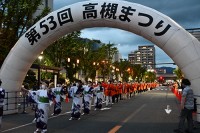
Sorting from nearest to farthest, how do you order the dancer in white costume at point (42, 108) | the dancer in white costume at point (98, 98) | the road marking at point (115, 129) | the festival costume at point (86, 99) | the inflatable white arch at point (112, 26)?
the dancer in white costume at point (42, 108) → the road marking at point (115, 129) → the inflatable white arch at point (112, 26) → the festival costume at point (86, 99) → the dancer in white costume at point (98, 98)

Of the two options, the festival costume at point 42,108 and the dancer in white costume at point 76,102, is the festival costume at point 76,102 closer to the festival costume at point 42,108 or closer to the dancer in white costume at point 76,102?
the dancer in white costume at point 76,102

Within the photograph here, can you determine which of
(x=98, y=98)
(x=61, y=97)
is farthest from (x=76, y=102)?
(x=98, y=98)

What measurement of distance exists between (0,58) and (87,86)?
35.8 feet

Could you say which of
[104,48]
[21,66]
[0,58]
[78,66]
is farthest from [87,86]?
[104,48]

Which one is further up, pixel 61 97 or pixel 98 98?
pixel 61 97

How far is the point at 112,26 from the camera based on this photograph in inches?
582

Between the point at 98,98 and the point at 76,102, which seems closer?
the point at 76,102

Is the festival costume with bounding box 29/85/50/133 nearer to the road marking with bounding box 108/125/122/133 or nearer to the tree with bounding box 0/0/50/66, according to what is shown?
the road marking with bounding box 108/125/122/133

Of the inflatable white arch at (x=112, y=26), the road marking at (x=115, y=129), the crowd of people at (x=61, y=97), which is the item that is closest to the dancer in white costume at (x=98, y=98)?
the crowd of people at (x=61, y=97)

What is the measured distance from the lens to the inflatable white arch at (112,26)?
12844 mm

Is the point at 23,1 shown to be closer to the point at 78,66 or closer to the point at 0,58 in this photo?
the point at 0,58

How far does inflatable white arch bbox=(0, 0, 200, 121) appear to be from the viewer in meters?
12.8

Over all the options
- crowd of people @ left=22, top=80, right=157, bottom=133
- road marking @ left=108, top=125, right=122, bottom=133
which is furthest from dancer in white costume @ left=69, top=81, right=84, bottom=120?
road marking @ left=108, top=125, right=122, bottom=133

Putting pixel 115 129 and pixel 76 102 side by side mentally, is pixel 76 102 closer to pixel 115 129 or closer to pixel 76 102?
pixel 76 102
